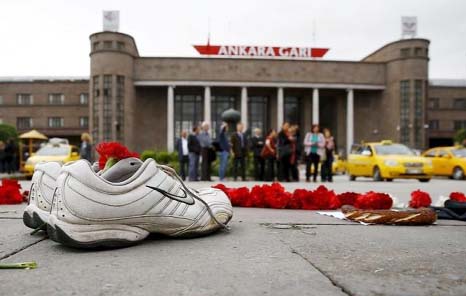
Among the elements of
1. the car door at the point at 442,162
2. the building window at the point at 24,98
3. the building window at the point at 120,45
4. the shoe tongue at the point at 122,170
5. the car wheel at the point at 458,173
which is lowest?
the car wheel at the point at 458,173

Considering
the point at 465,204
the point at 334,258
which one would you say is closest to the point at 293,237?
the point at 334,258

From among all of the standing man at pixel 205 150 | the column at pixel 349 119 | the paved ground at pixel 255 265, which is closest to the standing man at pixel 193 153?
the standing man at pixel 205 150

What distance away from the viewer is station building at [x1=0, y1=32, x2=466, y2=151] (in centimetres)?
5312

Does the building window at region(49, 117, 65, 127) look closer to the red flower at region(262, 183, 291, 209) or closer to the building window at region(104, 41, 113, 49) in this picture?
the building window at region(104, 41, 113, 49)

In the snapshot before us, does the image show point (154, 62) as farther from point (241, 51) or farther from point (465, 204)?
point (465, 204)

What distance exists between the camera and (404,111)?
181 ft

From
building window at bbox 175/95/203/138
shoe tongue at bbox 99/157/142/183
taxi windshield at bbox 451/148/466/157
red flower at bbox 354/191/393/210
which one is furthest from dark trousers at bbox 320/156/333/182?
building window at bbox 175/95/203/138

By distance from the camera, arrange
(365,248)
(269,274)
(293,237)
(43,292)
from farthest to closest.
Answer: (293,237)
(365,248)
(269,274)
(43,292)

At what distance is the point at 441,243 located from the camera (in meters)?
3.28

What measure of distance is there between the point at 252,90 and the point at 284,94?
16.8 feet

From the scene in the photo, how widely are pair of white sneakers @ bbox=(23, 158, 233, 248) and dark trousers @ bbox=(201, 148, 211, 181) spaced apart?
1142 centimetres

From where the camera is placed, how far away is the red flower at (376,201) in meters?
5.13

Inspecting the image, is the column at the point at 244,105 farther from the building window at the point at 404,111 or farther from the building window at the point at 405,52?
the building window at the point at 405,52

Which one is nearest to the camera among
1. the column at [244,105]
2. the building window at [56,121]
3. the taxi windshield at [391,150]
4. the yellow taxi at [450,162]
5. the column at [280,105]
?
the taxi windshield at [391,150]
